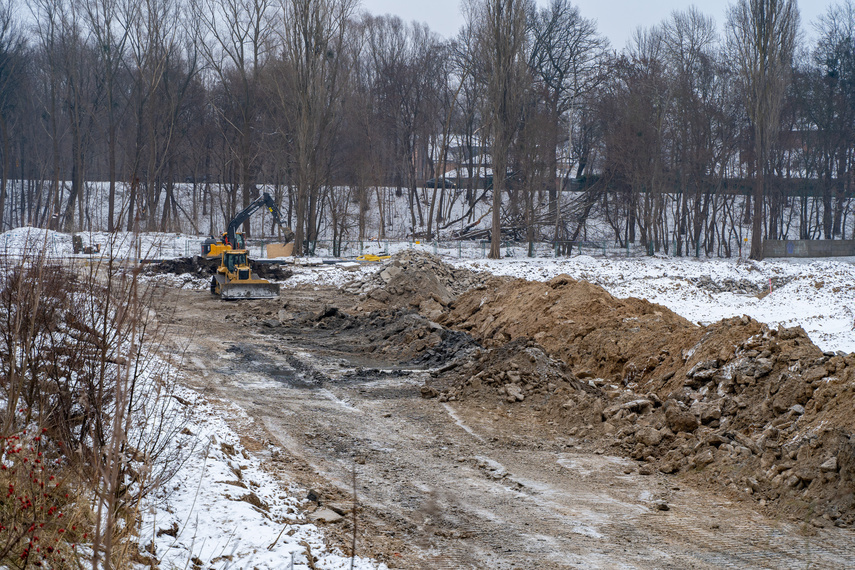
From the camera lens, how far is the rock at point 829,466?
6721 mm

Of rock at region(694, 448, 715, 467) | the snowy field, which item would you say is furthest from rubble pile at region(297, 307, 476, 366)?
rock at region(694, 448, 715, 467)

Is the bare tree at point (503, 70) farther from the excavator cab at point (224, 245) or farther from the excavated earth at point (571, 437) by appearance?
the excavated earth at point (571, 437)

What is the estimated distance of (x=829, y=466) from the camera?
6.73 metres

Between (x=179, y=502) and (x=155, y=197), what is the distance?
48.5m

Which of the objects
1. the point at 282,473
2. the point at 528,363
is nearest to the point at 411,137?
the point at 528,363

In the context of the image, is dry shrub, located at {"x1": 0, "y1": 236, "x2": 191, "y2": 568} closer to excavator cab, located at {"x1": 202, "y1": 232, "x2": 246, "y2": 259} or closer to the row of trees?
excavator cab, located at {"x1": 202, "y1": 232, "x2": 246, "y2": 259}

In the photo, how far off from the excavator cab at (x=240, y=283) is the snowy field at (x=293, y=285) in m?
→ 4.65

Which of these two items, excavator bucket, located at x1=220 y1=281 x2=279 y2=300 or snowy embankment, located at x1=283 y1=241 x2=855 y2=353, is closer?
snowy embankment, located at x1=283 y1=241 x2=855 y2=353

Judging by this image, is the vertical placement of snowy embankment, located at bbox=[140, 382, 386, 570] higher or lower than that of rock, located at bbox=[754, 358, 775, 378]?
lower

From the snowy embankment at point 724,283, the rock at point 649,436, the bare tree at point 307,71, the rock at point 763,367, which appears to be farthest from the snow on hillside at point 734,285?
the bare tree at point 307,71

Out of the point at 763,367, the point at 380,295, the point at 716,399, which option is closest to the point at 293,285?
the point at 380,295

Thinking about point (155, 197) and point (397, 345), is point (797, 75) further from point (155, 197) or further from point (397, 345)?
point (155, 197)

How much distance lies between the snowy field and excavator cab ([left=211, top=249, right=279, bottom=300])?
465 cm

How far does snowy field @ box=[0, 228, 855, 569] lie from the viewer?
5.04 m
